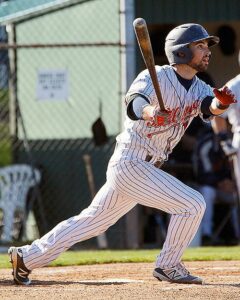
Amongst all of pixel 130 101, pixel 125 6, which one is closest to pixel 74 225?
pixel 130 101

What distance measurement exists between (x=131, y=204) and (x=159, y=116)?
2.96 ft

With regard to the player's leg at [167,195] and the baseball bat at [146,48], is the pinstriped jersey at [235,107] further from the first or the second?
the baseball bat at [146,48]

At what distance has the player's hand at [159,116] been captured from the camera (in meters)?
6.25

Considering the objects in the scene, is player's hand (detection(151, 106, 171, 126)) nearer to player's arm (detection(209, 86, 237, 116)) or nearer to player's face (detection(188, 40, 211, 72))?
player's arm (detection(209, 86, 237, 116))

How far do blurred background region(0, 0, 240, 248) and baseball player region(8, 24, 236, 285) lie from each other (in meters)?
5.12

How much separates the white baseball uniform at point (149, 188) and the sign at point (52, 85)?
5605 mm

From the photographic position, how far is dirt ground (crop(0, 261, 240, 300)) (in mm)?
6121

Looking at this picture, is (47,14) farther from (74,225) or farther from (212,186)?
(74,225)

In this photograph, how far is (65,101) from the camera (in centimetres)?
1269

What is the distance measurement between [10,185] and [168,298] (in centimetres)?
689

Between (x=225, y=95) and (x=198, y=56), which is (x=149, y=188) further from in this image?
(x=198, y=56)

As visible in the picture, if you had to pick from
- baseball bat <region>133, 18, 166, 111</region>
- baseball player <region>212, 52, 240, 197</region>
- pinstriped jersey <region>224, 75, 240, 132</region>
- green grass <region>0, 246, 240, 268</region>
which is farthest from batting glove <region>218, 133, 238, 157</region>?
baseball bat <region>133, 18, 166, 111</region>

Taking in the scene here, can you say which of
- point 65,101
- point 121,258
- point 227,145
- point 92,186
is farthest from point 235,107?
point 65,101

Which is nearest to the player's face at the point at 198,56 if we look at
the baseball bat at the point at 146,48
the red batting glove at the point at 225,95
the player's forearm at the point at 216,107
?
the player's forearm at the point at 216,107
